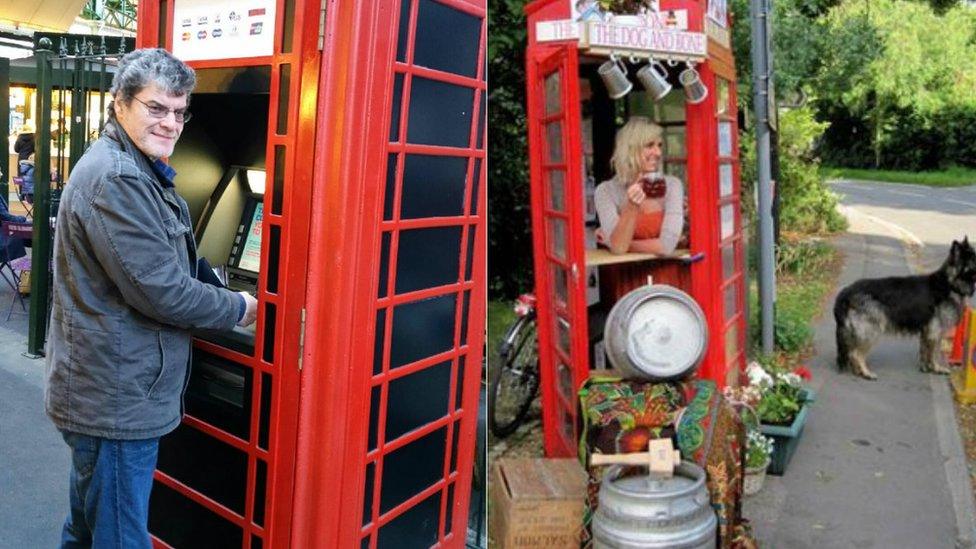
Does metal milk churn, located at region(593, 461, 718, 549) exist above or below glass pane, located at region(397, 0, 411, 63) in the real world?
below

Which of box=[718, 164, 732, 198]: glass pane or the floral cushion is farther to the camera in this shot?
box=[718, 164, 732, 198]: glass pane

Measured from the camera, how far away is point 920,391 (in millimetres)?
6895

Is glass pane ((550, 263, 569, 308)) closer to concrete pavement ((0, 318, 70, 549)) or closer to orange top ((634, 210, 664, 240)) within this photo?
orange top ((634, 210, 664, 240))

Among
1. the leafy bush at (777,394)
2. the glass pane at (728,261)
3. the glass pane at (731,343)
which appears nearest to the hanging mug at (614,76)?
the glass pane at (728,261)

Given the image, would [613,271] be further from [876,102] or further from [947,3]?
[876,102]

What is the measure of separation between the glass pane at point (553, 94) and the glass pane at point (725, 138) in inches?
36.5

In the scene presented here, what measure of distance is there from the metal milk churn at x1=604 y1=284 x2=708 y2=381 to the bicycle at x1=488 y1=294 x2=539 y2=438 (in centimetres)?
164

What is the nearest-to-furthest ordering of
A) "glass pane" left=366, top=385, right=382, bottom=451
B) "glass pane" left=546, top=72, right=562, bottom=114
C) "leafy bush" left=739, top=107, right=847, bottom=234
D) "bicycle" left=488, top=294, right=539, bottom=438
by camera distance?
"glass pane" left=366, top=385, right=382, bottom=451
"glass pane" left=546, top=72, right=562, bottom=114
"bicycle" left=488, top=294, right=539, bottom=438
"leafy bush" left=739, top=107, right=847, bottom=234

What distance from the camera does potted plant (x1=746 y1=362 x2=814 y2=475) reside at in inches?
198

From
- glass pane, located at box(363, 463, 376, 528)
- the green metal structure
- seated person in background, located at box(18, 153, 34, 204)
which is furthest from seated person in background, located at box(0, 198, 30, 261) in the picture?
glass pane, located at box(363, 463, 376, 528)

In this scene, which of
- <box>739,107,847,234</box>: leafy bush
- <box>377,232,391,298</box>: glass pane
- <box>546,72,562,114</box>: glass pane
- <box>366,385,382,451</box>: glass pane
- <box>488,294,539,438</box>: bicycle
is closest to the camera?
<box>377,232,391,298</box>: glass pane

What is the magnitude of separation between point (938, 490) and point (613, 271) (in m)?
2.11

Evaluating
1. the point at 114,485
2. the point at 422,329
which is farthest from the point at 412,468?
the point at 114,485

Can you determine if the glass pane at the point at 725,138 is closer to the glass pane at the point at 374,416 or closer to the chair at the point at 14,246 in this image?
the glass pane at the point at 374,416
